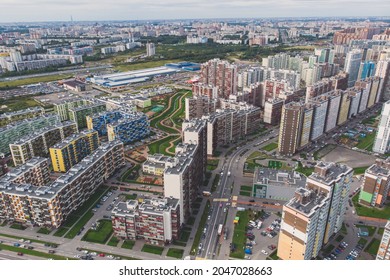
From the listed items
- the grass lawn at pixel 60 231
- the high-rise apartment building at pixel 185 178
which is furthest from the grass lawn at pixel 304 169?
the grass lawn at pixel 60 231

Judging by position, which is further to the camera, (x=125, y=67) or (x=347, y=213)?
(x=125, y=67)

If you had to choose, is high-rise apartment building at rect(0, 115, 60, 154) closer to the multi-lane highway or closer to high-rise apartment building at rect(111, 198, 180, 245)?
high-rise apartment building at rect(111, 198, 180, 245)

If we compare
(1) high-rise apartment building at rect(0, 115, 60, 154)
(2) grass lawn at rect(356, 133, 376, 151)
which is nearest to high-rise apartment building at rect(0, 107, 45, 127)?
(1) high-rise apartment building at rect(0, 115, 60, 154)

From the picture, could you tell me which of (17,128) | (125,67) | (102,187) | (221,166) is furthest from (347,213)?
(125,67)

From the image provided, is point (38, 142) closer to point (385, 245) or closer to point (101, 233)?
point (101, 233)

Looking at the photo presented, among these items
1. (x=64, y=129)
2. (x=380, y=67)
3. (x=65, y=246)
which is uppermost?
(x=380, y=67)

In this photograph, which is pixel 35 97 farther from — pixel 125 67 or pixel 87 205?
pixel 87 205

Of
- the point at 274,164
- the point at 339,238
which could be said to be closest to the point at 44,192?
the point at 274,164
